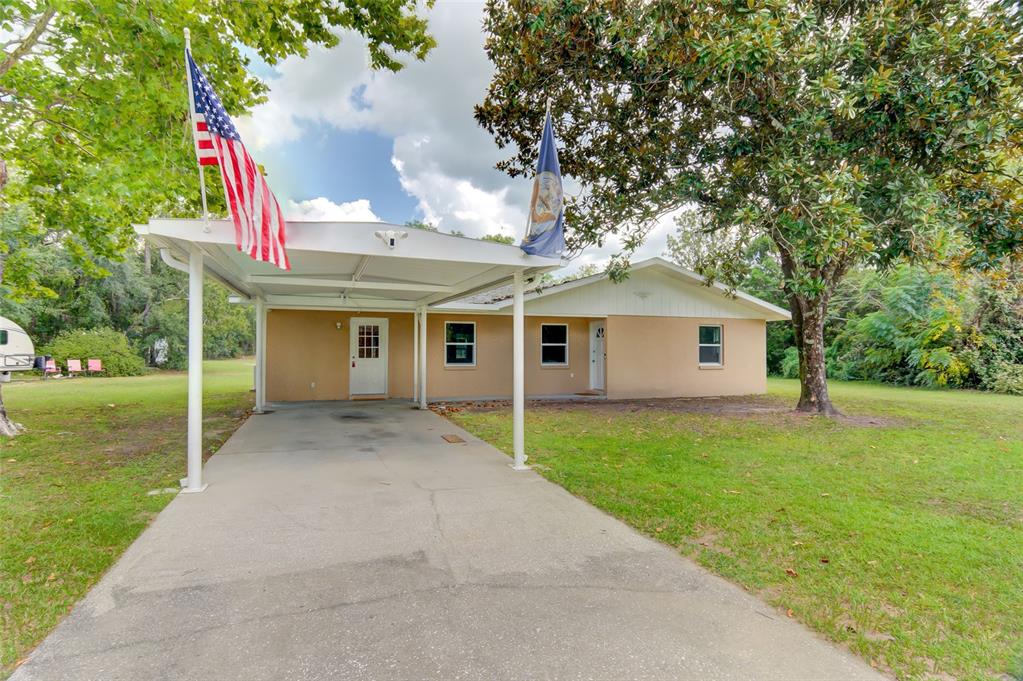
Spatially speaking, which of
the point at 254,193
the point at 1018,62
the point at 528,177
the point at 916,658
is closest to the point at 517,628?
the point at 916,658

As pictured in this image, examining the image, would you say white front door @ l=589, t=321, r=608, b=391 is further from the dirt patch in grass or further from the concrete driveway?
the concrete driveway

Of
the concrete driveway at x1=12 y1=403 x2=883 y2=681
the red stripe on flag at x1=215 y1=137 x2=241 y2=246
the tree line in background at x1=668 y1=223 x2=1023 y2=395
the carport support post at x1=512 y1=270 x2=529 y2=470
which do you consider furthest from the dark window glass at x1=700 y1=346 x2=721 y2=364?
the red stripe on flag at x1=215 y1=137 x2=241 y2=246

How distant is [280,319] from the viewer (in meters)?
13.1

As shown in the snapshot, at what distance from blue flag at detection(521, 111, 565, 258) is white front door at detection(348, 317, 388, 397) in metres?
8.57

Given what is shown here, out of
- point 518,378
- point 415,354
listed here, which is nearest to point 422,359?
point 415,354

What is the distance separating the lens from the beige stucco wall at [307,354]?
13.1m

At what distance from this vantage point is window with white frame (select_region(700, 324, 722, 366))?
1616 centimetres

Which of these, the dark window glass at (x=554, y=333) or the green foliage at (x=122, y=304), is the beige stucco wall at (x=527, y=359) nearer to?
the dark window glass at (x=554, y=333)

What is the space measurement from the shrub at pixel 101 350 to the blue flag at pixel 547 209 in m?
23.6

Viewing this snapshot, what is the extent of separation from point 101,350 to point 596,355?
2112cm

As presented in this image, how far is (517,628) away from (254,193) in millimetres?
4227

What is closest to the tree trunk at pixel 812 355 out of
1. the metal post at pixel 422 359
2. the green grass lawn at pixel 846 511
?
the green grass lawn at pixel 846 511

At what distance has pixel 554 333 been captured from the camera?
50.1ft

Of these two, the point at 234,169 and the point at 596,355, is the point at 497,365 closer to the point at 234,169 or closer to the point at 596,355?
the point at 596,355
